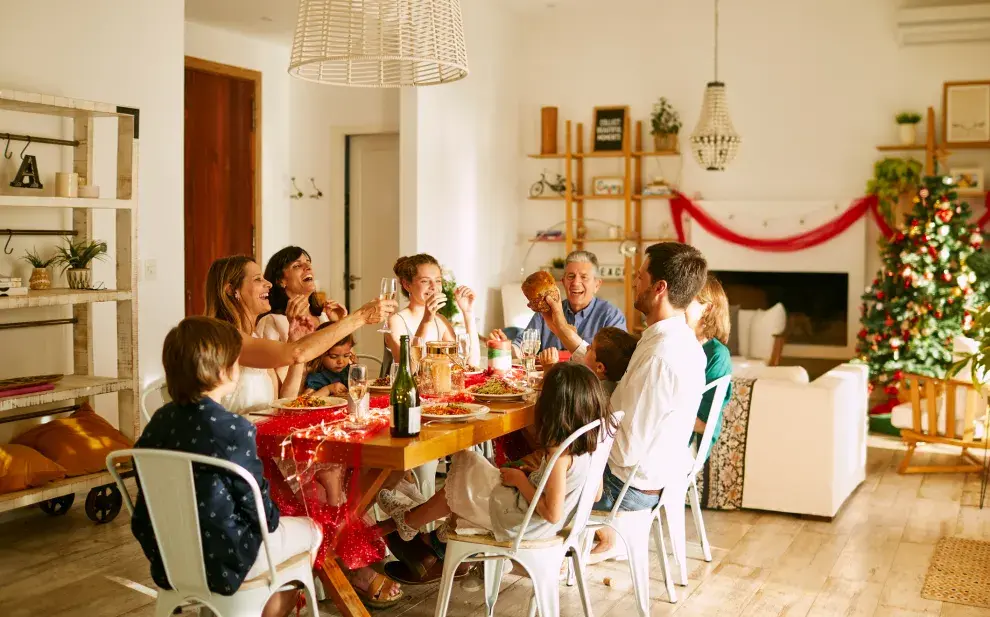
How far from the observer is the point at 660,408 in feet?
10.5

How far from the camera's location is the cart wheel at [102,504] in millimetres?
4629

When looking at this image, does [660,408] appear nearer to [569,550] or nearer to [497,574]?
[569,550]

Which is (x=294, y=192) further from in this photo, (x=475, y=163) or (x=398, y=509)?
(x=398, y=509)

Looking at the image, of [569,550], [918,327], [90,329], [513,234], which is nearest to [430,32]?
[569,550]

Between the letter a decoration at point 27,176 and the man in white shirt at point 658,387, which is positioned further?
the letter a decoration at point 27,176

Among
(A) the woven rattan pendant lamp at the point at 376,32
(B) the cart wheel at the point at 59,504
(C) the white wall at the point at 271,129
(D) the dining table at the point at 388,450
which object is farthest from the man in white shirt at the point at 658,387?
(C) the white wall at the point at 271,129

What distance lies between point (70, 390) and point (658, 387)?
2.64 meters

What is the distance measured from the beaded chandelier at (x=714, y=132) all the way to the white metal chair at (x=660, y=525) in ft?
13.5

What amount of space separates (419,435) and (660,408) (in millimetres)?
807

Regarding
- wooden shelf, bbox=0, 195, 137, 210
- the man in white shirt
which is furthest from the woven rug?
wooden shelf, bbox=0, 195, 137, 210

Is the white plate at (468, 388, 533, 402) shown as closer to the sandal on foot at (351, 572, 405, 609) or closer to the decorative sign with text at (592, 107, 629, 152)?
the sandal on foot at (351, 572, 405, 609)

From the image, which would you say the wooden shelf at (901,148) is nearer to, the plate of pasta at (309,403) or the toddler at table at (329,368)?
the toddler at table at (329,368)

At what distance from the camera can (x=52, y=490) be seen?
4309mm

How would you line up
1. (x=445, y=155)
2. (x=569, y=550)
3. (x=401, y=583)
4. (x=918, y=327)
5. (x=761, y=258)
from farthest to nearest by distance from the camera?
1. (x=761, y=258)
2. (x=445, y=155)
3. (x=918, y=327)
4. (x=401, y=583)
5. (x=569, y=550)
